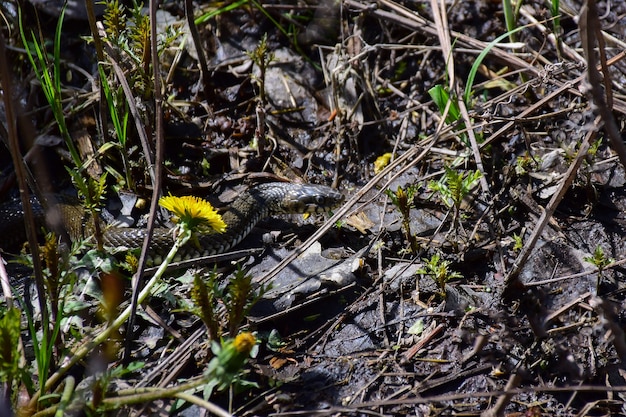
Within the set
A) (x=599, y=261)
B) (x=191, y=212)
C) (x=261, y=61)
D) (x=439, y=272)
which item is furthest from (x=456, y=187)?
(x=261, y=61)

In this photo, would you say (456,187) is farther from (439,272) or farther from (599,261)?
(599,261)

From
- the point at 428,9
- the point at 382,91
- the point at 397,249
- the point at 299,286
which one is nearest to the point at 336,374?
the point at 299,286

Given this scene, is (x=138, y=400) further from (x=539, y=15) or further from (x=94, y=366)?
(x=539, y=15)

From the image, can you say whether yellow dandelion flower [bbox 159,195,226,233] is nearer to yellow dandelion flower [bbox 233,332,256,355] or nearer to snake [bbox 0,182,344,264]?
yellow dandelion flower [bbox 233,332,256,355]

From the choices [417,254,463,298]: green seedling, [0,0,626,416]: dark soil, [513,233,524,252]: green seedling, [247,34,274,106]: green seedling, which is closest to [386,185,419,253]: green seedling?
[0,0,626,416]: dark soil

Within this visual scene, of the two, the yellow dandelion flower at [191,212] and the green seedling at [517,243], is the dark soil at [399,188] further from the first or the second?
the yellow dandelion flower at [191,212]

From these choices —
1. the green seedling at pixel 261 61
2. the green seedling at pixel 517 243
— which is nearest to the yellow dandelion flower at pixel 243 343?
the green seedling at pixel 517 243
